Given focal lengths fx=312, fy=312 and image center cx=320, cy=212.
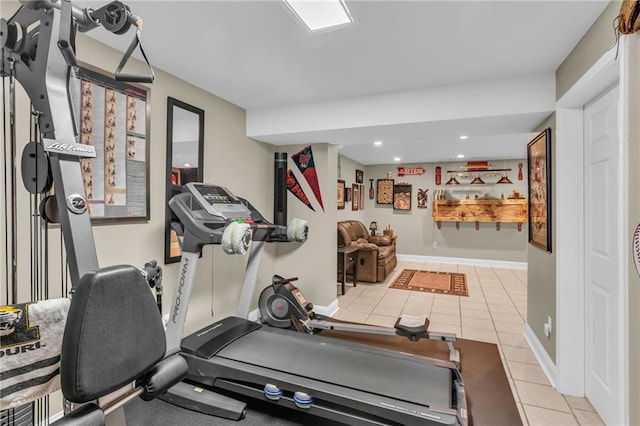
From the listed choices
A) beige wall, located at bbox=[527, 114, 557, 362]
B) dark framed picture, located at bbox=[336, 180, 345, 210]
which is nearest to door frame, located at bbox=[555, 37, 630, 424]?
beige wall, located at bbox=[527, 114, 557, 362]

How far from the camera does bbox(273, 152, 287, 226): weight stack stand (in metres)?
4.12

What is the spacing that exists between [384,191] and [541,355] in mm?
5593

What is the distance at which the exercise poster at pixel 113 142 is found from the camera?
2098 millimetres

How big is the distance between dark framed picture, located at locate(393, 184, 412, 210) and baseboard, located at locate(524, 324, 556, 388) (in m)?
4.70

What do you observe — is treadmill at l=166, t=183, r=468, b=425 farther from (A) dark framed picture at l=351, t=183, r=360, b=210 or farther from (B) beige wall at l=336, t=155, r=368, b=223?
(A) dark framed picture at l=351, t=183, r=360, b=210

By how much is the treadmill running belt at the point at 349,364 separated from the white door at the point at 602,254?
977mm

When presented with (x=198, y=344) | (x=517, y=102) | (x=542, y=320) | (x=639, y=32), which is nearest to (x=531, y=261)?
(x=542, y=320)

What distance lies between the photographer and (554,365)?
2475mm

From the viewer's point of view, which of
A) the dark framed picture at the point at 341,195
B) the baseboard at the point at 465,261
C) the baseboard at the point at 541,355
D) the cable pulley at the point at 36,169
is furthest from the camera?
the baseboard at the point at 465,261

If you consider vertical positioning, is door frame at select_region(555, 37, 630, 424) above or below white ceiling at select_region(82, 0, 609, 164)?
below

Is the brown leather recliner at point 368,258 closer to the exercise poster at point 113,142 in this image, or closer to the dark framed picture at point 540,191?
the dark framed picture at point 540,191

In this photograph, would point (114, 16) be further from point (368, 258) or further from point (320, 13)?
point (368, 258)

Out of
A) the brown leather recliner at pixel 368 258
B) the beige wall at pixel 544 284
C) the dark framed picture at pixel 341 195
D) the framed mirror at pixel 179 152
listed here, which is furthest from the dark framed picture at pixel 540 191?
the dark framed picture at pixel 341 195

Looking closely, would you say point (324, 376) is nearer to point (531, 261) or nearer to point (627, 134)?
point (627, 134)
